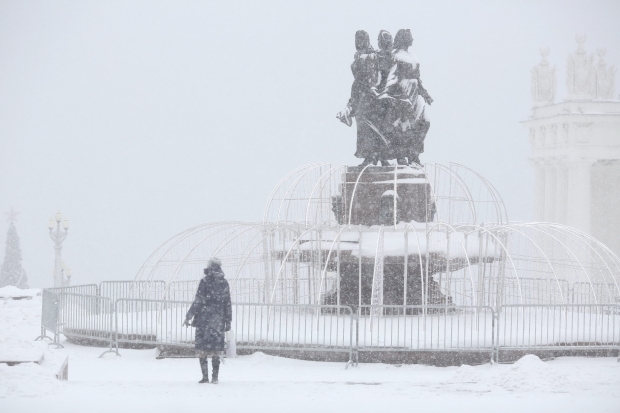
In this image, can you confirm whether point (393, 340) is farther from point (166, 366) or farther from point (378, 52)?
point (378, 52)

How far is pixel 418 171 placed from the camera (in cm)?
1964

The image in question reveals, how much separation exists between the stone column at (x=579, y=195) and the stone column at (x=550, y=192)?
6.47 feet

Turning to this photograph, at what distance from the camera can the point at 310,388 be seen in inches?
468

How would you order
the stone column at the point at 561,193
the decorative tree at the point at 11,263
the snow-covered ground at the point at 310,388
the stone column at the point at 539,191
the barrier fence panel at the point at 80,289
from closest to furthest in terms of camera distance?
1. the snow-covered ground at the point at 310,388
2. the barrier fence panel at the point at 80,289
3. the decorative tree at the point at 11,263
4. the stone column at the point at 561,193
5. the stone column at the point at 539,191

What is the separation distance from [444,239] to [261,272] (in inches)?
150

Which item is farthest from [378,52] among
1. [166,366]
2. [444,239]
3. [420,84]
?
[166,366]

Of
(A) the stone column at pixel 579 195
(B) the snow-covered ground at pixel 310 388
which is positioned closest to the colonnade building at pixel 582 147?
(A) the stone column at pixel 579 195

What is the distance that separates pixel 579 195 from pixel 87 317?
4351cm

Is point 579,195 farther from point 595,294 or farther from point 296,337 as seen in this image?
point 296,337

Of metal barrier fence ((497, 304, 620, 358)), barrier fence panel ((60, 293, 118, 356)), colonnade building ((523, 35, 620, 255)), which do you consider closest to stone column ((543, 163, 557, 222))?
colonnade building ((523, 35, 620, 255))

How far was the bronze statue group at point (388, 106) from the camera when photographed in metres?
20.1

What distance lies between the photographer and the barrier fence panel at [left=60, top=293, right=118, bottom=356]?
16500mm

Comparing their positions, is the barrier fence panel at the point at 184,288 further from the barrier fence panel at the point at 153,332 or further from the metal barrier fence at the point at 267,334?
the metal barrier fence at the point at 267,334

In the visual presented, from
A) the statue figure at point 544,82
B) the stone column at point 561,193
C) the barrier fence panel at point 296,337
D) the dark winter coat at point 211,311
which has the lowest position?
the barrier fence panel at point 296,337
